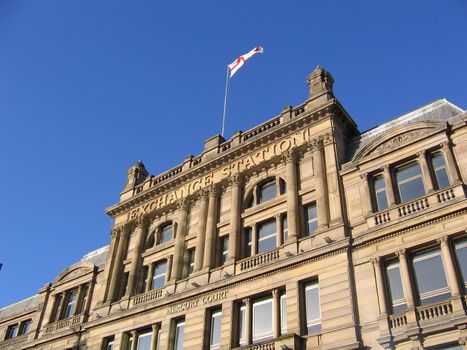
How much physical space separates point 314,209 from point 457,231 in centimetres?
857

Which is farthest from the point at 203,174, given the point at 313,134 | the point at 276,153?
the point at 313,134

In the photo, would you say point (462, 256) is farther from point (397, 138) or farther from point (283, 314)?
point (283, 314)

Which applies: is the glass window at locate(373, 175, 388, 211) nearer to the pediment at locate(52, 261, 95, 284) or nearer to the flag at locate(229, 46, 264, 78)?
the flag at locate(229, 46, 264, 78)

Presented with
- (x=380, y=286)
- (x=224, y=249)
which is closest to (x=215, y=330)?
(x=224, y=249)

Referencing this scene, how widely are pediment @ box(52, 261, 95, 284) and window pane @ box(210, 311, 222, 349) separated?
544 inches

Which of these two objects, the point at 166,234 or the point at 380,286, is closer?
the point at 380,286

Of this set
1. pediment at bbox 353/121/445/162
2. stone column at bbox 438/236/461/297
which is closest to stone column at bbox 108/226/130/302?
pediment at bbox 353/121/445/162

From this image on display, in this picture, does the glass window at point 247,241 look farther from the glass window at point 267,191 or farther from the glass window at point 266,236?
the glass window at point 267,191

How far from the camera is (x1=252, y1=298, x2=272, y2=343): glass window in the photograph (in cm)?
2673

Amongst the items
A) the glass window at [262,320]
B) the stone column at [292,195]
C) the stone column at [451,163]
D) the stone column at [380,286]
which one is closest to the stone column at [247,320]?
the glass window at [262,320]

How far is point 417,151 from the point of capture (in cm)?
2669

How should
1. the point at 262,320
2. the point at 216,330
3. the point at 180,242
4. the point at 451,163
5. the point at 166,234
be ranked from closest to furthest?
1. the point at 451,163
2. the point at 262,320
3. the point at 216,330
4. the point at 180,242
5. the point at 166,234

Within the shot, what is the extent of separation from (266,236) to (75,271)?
17.8m

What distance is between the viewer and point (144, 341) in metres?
31.7
